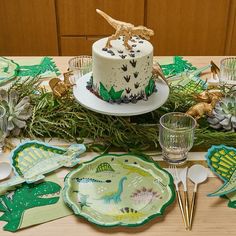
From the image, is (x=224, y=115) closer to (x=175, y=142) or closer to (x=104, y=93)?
(x=175, y=142)

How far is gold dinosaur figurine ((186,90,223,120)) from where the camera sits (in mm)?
1144

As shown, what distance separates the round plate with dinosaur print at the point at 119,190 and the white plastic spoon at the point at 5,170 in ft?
0.47

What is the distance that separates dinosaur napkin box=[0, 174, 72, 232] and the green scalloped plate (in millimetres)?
534

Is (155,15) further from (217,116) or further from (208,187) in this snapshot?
(208,187)

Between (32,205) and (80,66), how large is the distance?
58cm

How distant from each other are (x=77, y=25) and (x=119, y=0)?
11.2 inches

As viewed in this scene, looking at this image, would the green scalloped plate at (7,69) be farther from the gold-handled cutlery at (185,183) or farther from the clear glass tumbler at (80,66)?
the gold-handled cutlery at (185,183)

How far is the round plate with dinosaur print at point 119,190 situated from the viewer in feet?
2.92

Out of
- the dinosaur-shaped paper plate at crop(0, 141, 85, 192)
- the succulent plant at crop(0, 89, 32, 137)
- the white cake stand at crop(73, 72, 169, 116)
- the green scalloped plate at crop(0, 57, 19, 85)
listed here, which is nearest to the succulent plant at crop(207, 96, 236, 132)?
the white cake stand at crop(73, 72, 169, 116)

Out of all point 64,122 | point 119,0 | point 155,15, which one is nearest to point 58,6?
point 119,0

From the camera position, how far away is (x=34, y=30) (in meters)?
2.56

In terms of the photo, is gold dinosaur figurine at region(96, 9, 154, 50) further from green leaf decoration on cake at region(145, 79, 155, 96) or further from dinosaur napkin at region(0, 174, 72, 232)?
dinosaur napkin at region(0, 174, 72, 232)

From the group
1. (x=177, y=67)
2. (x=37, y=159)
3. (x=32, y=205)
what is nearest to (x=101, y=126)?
(x=37, y=159)

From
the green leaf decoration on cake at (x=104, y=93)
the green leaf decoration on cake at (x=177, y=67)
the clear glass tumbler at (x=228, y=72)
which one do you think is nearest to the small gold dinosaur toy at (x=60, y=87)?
the green leaf decoration on cake at (x=104, y=93)
